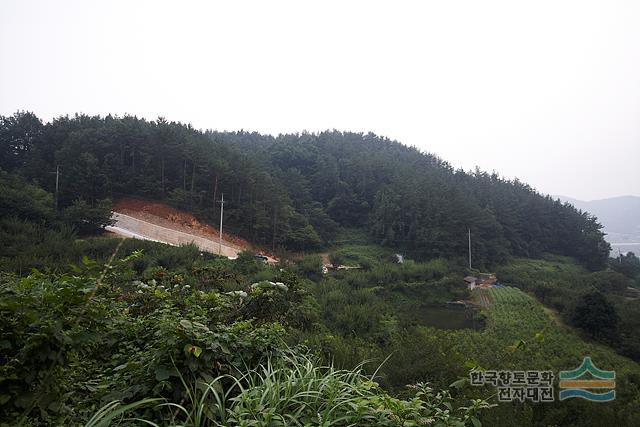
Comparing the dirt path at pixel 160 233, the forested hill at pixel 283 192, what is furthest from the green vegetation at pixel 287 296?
the dirt path at pixel 160 233

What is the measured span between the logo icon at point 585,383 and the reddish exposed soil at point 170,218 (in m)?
25.0

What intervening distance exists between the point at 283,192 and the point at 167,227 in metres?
11.9

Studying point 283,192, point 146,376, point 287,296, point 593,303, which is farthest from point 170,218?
point 146,376

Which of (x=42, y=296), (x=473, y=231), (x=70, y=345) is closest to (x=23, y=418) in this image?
(x=70, y=345)

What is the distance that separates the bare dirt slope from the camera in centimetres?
2419

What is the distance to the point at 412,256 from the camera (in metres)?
34.3

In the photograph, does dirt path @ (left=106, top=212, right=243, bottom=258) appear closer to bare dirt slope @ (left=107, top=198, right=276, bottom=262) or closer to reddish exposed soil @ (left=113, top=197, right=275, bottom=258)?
bare dirt slope @ (left=107, top=198, right=276, bottom=262)

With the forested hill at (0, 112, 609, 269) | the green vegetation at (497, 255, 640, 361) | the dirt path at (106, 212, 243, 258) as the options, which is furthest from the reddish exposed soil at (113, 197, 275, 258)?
the green vegetation at (497, 255, 640, 361)

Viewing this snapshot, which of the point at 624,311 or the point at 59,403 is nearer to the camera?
the point at 59,403

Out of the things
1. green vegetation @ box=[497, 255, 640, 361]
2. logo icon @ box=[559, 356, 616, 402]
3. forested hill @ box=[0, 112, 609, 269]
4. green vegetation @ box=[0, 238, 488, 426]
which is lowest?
green vegetation @ box=[497, 255, 640, 361]

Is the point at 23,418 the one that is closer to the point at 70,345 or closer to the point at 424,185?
the point at 70,345

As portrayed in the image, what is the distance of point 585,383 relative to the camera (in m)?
3.15

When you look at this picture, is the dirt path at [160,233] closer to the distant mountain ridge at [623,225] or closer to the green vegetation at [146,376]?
the green vegetation at [146,376]

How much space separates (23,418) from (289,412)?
3.44ft
